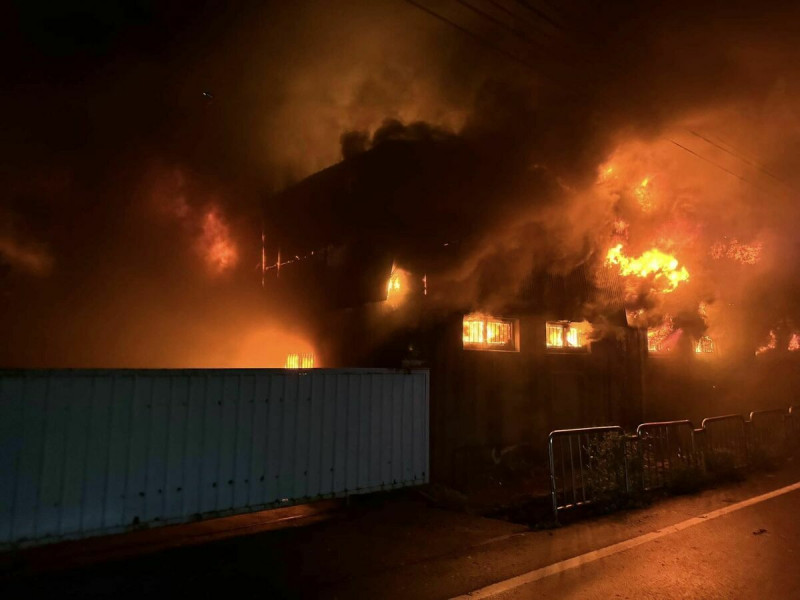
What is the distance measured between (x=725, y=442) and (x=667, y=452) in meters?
2.20

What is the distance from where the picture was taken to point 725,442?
9.69 m

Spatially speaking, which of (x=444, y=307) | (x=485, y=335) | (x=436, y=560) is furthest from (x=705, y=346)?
(x=436, y=560)

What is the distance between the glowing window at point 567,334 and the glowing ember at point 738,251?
18.8ft

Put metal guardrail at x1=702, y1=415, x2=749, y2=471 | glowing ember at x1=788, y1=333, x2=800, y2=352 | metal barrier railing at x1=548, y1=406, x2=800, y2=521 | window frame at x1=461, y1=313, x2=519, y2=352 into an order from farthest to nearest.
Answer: glowing ember at x1=788, y1=333, x2=800, y2=352 < window frame at x1=461, y1=313, x2=519, y2=352 < metal guardrail at x1=702, y1=415, x2=749, y2=471 < metal barrier railing at x1=548, y1=406, x2=800, y2=521

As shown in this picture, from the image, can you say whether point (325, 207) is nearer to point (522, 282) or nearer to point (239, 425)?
point (522, 282)

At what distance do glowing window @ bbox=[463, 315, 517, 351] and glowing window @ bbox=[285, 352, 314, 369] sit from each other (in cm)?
334

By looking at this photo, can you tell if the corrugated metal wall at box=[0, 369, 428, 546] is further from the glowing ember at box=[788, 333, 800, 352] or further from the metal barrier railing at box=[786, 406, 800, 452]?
the glowing ember at box=[788, 333, 800, 352]

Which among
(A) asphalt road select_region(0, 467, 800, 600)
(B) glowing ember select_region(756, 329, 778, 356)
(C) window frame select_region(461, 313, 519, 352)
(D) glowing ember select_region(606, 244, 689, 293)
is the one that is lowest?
(A) asphalt road select_region(0, 467, 800, 600)

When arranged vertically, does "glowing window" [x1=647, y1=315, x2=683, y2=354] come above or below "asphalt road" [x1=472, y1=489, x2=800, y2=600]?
above

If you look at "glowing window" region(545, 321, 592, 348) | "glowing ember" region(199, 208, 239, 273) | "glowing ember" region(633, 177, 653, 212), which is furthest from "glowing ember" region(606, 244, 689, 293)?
"glowing ember" region(199, 208, 239, 273)

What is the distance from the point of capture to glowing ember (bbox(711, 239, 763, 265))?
1450 cm

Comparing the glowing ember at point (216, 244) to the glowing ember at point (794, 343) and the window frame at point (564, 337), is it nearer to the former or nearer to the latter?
the window frame at point (564, 337)

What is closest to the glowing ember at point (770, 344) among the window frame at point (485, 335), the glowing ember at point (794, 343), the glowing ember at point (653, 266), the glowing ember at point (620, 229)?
the glowing ember at point (794, 343)

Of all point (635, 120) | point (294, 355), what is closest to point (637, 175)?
point (635, 120)
